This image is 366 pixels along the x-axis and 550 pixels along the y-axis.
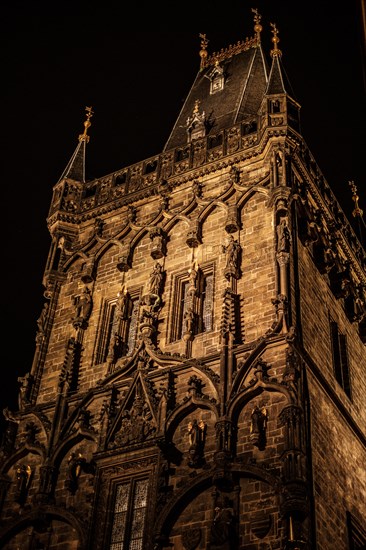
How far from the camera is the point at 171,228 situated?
23859 mm

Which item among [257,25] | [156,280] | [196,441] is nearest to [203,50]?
[257,25]

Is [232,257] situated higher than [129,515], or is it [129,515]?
[232,257]

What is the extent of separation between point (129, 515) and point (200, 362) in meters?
3.64

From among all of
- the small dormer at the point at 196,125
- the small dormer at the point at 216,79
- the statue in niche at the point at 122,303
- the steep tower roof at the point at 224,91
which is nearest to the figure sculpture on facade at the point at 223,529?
the statue in niche at the point at 122,303

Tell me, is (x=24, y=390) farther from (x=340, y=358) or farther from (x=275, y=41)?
(x=275, y=41)

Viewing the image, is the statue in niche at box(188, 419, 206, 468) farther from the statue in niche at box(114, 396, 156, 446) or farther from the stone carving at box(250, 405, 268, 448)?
the stone carving at box(250, 405, 268, 448)

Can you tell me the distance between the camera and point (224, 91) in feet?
101

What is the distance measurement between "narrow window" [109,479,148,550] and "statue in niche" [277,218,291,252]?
248 inches

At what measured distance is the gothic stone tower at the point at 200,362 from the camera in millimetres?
17219

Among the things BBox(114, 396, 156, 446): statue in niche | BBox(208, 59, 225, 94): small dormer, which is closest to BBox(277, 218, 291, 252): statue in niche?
BBox(114, 396, 156, 446): statue in niche

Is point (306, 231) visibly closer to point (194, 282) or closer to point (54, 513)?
point (194, 282)

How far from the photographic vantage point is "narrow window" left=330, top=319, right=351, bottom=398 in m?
22.1

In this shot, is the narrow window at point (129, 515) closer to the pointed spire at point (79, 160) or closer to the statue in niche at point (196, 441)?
the statue in niche at point (196, 441)

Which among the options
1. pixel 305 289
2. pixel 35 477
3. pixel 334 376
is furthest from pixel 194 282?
pixel 35 477
